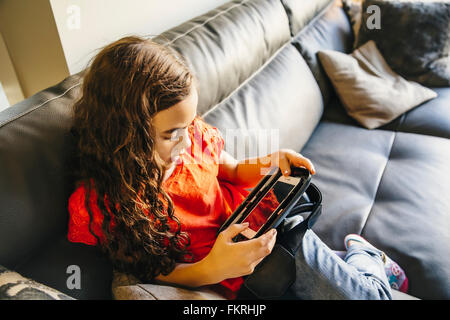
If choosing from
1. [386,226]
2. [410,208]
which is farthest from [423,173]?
[386,226]

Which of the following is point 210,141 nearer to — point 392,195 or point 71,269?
point 71,269

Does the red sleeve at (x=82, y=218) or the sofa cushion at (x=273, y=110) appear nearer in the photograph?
the red sleeve at (x=82, y=218)

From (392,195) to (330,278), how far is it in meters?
0.53

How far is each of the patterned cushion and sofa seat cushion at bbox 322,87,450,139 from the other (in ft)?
4.69

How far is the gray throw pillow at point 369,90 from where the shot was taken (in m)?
1.58

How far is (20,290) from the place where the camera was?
507mm

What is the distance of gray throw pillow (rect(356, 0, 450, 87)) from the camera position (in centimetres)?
170

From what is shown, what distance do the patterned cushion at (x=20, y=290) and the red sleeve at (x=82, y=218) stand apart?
0.15 m

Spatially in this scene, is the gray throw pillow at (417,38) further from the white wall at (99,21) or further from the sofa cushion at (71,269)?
the sofa cushion at (71,269)

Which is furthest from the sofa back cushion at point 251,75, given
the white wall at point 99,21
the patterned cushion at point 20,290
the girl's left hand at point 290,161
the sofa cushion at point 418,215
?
the patterned cushion at point 20,290

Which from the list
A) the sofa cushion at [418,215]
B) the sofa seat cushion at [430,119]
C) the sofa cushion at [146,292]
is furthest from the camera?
the sofa seat cushion at [430,119]

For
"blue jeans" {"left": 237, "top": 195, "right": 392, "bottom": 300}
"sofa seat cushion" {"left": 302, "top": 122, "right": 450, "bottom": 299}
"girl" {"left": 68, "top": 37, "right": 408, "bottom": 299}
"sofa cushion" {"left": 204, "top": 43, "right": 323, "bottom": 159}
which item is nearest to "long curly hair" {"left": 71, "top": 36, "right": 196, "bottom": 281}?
"girl" {"left": 68, "top": 37, "right": 408, "bottom": 299}

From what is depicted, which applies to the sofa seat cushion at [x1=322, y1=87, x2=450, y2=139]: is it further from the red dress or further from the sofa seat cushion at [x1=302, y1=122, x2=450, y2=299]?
the red dress

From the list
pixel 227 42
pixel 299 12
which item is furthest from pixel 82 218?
pixel 299 12
